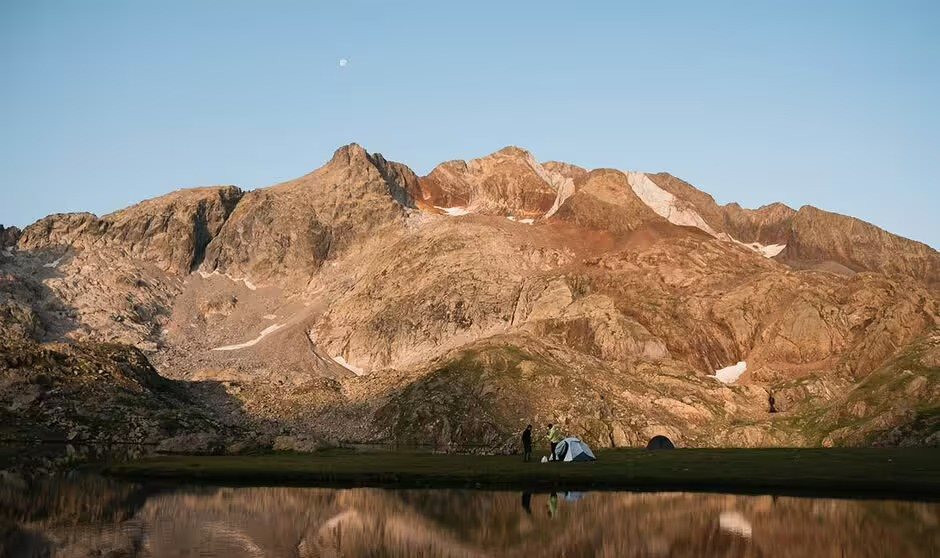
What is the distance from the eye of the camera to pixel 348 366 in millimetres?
181000

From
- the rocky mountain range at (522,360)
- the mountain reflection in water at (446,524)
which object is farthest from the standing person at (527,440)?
the rocky mountain range at (522,360)

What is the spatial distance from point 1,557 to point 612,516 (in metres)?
24.5

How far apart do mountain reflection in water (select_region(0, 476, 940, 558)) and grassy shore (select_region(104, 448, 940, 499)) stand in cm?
457

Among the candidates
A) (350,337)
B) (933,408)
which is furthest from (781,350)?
(350,337)

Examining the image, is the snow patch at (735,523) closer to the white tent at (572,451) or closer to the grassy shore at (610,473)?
the grassy shore at (610,473)

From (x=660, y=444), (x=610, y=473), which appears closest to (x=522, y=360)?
(x=660, y=444)

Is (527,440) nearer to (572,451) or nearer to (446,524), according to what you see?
(572,451)

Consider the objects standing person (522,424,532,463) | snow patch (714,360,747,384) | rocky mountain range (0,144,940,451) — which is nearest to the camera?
standing person (522,424,532,463)

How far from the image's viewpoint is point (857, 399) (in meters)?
117

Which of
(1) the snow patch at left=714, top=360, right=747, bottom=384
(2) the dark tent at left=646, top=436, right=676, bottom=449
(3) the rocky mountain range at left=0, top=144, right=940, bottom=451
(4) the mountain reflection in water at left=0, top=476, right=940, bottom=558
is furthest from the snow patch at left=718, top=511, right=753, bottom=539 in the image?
(1) the snow patch at left=714, top=360, right=747, bottom=384

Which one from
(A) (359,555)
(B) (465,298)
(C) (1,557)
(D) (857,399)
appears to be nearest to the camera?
(C) (1,557)

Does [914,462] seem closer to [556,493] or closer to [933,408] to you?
[556,493]

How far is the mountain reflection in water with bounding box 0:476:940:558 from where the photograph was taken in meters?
32.7

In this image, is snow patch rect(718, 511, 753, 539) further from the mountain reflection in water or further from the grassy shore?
the grassy shore
